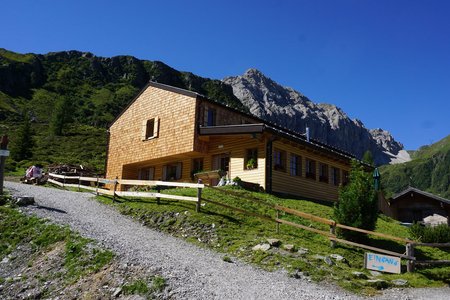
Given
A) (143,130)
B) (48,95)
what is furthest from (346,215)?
(48,95)

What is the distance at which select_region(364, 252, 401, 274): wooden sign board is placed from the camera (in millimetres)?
12406

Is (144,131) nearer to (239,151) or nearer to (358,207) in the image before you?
(239,151)

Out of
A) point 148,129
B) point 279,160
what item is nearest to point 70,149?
point 148,129

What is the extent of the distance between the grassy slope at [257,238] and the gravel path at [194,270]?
631 millimetres

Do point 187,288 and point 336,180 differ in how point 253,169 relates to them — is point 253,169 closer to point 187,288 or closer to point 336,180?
point 336,180

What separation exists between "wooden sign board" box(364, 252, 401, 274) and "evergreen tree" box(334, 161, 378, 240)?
2.66 meters

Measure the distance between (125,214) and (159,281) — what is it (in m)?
8.29

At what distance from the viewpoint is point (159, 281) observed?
9672 mm

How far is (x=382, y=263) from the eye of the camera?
12.5m

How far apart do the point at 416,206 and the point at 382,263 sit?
26.6m

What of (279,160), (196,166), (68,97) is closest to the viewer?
(279,160)

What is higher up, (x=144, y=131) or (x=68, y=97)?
(x=68, y=97)

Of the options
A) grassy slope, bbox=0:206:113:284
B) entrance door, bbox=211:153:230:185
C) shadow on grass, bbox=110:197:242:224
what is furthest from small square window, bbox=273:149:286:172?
grassy slope, bbox=0:206:113:284

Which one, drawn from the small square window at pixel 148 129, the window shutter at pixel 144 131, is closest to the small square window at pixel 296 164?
the small square window at pixel 148 129
